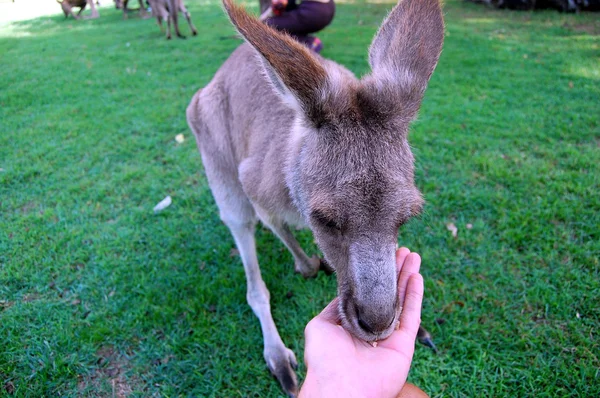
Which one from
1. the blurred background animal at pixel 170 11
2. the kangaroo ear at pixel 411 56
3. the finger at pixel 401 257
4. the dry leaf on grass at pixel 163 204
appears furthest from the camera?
the blurred background animal at pixel 170 11

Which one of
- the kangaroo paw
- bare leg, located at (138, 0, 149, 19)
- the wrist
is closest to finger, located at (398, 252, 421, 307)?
the wrist

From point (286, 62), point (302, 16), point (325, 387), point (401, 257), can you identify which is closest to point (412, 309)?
point (401, 257)

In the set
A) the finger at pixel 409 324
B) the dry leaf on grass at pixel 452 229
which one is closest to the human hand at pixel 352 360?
the finger at pixel 409 324

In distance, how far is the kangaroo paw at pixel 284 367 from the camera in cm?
217

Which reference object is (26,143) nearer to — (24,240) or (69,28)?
(24,240)

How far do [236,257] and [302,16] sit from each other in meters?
4.17

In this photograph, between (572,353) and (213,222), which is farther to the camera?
(213,222)

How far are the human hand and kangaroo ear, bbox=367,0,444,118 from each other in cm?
92

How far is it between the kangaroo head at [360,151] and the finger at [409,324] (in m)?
0.21

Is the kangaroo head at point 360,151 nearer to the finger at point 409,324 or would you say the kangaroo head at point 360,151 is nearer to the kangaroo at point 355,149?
the kangaroo at point 355,149

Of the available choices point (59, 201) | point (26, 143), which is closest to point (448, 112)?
point (59, 201)

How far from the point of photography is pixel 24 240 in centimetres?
325

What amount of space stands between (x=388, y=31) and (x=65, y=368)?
2.65m

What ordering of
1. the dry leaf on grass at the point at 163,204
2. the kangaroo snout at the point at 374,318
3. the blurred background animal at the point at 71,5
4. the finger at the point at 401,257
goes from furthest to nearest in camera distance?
the blurred background animal at the point at 71,5
the dry leaf on grass at the point at 163,204
the finger at the point at 401,257
the kangaroo snout at the point at 374,318
